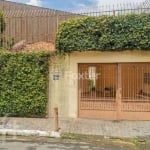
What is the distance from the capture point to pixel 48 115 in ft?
46.1

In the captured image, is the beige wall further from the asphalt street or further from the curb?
the asphalt street

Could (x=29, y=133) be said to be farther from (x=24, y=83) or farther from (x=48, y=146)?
(x=24, y=83)

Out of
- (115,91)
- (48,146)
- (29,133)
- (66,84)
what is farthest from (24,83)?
(48,146)

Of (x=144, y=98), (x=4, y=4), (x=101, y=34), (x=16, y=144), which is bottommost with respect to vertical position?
(x=16, y=144)

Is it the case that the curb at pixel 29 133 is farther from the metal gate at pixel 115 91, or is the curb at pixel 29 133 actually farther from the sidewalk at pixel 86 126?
the metal gate at pixel 115 91

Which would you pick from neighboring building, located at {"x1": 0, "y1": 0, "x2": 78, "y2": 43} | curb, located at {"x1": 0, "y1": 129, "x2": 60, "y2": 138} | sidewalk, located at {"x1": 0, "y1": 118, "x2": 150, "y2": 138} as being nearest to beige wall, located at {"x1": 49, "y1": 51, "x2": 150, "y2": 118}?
sidewalk, located at {"x1": 0, "y1": 118, "x2": 150, "y2": 138}

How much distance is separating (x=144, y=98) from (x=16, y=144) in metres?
5.70

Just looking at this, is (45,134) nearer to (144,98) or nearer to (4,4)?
(144,98)

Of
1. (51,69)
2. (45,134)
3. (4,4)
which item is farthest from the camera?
(4,4)

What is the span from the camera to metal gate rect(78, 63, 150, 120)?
1355 centimetres

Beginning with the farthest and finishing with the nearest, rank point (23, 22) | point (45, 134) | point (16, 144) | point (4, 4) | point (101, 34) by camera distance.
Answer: point (4, 4), point (23, 22), point (101, 34), point (45, 134), point (16, 144)

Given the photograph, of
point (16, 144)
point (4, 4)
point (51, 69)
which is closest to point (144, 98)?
point (51, 69)

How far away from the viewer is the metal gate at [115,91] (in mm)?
13547

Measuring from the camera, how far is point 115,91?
13656 mm
